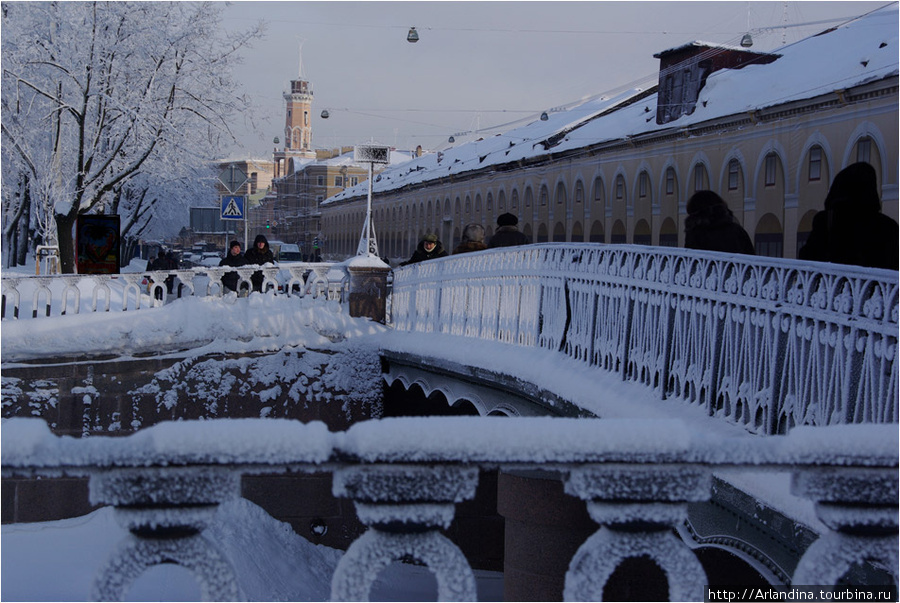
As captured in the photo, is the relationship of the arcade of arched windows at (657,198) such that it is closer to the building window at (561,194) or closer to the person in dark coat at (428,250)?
the building window at (561,194)

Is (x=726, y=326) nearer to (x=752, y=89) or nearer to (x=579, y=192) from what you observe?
(x=752, y=89)

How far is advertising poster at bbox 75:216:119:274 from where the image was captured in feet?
47.7

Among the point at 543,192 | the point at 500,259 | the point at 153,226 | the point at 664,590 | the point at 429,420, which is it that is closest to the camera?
the point at 429,420

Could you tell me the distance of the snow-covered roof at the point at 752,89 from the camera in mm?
19969

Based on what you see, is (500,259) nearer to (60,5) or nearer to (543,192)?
(60,5)

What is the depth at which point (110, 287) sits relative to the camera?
12.7 m

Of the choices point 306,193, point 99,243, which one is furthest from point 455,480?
point 306,193

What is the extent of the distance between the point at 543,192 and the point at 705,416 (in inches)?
1189

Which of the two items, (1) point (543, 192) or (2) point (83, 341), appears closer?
(2) point (83, 341)

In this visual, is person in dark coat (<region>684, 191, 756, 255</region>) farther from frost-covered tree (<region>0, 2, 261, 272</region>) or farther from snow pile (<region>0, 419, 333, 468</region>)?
frost-covered tree (<region>0, 2, 261, 272</region>)

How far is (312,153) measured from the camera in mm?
128625

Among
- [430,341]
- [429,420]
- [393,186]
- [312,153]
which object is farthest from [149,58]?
[312,153]

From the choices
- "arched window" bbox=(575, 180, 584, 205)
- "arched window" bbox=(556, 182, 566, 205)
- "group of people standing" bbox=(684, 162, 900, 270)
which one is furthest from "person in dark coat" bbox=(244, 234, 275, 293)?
"arched window" bbox=(556, 182, 566, 205)

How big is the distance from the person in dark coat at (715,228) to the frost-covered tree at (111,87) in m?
15.4
